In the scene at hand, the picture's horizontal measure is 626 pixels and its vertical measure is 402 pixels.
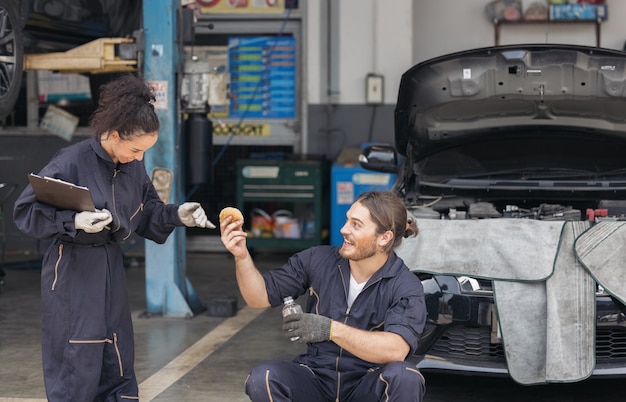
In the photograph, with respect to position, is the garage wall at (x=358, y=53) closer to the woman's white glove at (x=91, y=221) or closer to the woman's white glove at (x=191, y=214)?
the woman's white glove at (x=191, y=214)

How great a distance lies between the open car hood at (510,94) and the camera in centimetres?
584

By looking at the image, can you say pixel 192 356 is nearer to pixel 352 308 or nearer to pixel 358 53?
pixel 352 308

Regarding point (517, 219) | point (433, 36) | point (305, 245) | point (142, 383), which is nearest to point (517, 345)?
point (517, 219)

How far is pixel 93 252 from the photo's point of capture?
4.12m

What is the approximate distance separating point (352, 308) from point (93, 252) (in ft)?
3.50

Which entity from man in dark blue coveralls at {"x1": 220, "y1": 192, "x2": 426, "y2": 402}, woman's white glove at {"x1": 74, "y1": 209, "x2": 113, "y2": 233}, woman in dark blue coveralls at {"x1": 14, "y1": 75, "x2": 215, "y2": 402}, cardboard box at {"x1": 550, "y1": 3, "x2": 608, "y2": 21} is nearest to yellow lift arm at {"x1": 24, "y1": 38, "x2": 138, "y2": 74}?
woman in dark blue coveralls at {"x1": 14, "y1": 75, "x2": 215, "y2": 402}

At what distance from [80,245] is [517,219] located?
2.44 meters

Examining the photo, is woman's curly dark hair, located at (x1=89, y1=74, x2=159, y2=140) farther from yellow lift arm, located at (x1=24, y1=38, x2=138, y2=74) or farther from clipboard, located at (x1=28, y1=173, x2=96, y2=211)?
yellow lift arm, located at (x1=24, y1=38, x2=138, y2=74)

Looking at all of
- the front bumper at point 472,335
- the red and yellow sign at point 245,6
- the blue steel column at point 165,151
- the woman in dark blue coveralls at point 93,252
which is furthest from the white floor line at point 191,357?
the red and yellow sign at point 245,6

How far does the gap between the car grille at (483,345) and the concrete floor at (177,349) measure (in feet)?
3.75

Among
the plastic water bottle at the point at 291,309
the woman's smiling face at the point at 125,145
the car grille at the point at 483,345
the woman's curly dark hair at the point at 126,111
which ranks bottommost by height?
the car grille at the point at 483,345

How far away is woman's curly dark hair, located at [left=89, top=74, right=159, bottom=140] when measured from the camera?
4035mm

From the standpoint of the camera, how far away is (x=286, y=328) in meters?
3.80

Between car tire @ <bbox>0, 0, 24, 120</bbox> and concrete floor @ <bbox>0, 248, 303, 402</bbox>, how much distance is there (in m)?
1.63
